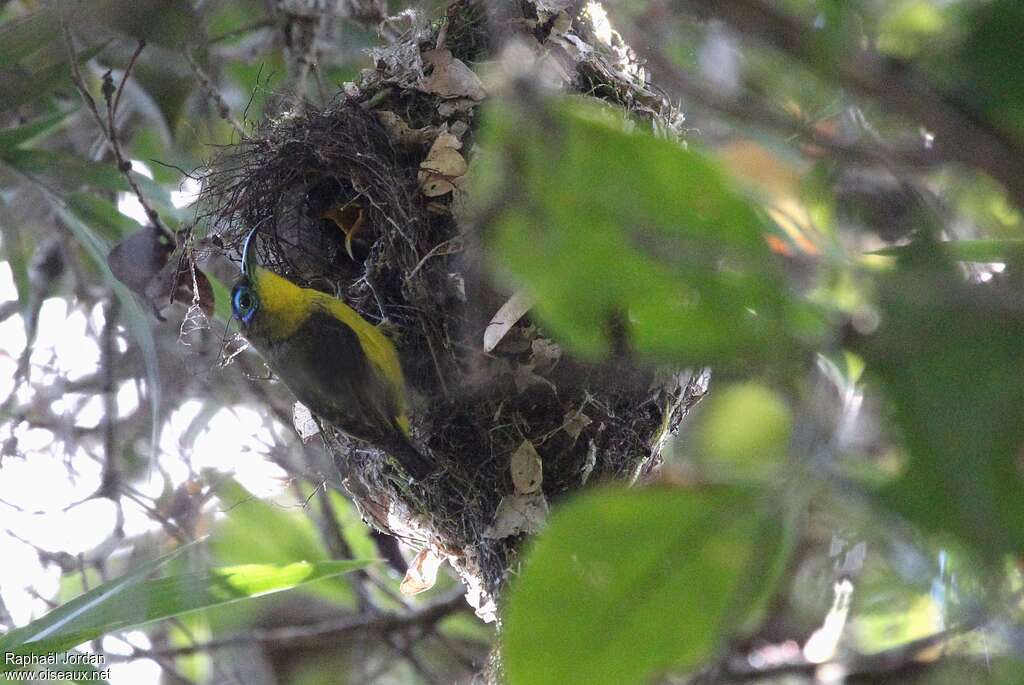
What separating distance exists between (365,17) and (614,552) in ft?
12.1

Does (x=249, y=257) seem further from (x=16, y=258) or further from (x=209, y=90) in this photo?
(x=16, y=258)

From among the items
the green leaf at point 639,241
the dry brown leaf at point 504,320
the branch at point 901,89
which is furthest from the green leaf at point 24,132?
the branch at point 901,89

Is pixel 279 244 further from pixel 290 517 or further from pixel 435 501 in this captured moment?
pixel 290 517

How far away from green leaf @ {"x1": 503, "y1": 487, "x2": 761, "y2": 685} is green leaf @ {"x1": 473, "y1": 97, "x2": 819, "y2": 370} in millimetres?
127

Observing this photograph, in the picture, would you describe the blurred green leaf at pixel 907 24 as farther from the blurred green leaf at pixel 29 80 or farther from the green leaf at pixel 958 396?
the blurred green leaf at pixel 29 80

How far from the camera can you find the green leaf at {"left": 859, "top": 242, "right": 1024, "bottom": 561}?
707 mm

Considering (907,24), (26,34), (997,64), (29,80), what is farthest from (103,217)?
(997,64)

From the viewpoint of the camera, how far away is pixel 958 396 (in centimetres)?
72

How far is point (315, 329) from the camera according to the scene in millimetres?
3504

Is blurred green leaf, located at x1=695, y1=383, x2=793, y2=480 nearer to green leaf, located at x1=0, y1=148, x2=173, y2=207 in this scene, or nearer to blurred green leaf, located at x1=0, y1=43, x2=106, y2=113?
green leaf, located at x1=0, y1=148, x2=173, y2=207

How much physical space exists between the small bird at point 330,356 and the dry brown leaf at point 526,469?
284 millimetres

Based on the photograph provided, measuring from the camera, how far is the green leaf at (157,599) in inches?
101

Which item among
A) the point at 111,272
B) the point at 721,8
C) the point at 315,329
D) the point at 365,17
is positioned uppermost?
the point at 721,8

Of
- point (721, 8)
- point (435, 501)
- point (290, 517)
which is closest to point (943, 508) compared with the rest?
point (721, 8)
